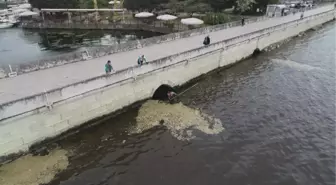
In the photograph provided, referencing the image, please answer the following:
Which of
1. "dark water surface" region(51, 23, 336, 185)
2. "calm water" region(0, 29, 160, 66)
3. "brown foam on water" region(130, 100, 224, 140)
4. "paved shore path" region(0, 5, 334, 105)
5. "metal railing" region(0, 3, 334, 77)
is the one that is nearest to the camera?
"dark water surface" region(51, 23, 336, 185)

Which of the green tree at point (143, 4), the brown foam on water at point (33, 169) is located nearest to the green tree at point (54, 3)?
the green tree at point (143, 4)

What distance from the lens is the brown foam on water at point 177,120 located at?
19859 mm

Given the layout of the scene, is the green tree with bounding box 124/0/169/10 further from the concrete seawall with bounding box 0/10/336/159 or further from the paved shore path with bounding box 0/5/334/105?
the concrete seawall with bounding box 0/10/336/159

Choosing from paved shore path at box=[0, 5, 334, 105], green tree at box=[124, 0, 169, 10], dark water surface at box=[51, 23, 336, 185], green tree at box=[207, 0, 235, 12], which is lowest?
dark water surface at box=[51, 23, 336, 185]

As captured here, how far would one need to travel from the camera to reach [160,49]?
92.3 ft

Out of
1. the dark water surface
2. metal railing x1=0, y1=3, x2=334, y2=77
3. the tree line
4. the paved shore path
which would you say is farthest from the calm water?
the dark water surface

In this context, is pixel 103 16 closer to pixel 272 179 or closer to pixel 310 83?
pixel 310 83

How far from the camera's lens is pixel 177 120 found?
2092cm

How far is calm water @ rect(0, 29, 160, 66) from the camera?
44.1 metres

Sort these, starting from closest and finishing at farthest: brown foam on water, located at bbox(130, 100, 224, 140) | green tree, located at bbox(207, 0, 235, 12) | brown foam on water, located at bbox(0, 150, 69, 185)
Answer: brown foam on water, located at bbox(0, 150, 69, 185), brown foam on water, located at bbox(130, 100, 224, 140), green tree, located at bbox(207, 0, 235, 12)

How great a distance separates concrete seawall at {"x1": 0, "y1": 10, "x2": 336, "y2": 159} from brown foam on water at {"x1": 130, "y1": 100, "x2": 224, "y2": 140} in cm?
162

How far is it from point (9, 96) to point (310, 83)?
2829 centimetres

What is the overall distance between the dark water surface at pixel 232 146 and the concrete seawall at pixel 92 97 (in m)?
1.43

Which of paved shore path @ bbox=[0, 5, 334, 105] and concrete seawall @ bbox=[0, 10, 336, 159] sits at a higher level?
paved shore path @ bbox=[0, 5, 334, 105]
